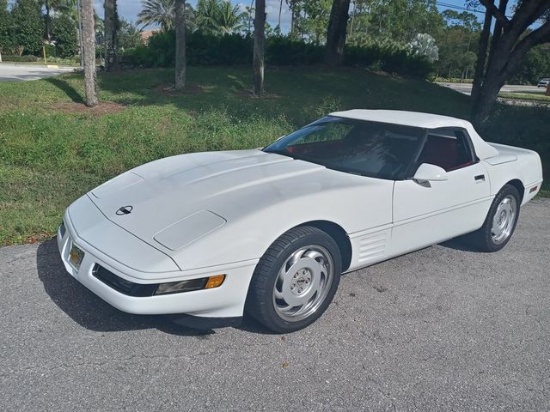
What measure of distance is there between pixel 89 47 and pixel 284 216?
28.1 feet

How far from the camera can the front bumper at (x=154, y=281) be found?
2525mm

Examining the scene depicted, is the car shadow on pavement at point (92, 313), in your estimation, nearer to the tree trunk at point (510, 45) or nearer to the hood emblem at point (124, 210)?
the hood emblem at point (124, 210)

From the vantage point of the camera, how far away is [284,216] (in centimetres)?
289

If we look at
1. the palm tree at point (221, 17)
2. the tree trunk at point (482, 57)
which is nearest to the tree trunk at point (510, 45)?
the tree trunk at point (482, 57)

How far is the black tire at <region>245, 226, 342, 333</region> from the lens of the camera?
9.11 feet

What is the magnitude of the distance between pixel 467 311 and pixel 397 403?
129 centimetres

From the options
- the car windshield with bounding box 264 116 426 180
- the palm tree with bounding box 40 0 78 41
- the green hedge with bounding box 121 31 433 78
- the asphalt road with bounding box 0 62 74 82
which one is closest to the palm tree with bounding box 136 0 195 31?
the palm tree with bounding box 40 0 78 41

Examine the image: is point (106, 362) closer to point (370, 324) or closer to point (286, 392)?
point (286, 392)

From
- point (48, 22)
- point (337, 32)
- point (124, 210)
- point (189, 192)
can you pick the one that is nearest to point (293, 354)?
point (189, 192)

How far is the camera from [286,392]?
96.3 inches

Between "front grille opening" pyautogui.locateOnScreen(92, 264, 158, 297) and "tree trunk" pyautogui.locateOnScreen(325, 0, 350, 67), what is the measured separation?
635 inches

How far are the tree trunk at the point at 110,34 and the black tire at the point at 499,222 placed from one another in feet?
40.0

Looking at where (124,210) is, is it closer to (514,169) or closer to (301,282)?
(301,282)

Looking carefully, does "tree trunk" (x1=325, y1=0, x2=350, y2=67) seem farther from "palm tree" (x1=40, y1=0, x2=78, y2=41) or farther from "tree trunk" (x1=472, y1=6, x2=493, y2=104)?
"palm tree" (x1=40, y1=0, x2=78, y2=41)
